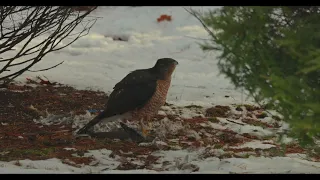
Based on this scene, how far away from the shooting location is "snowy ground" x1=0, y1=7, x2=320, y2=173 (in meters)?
5.75

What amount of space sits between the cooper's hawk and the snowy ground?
2.04ft

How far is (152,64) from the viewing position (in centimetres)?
1211

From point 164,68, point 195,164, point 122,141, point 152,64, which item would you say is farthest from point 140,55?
point 195,164

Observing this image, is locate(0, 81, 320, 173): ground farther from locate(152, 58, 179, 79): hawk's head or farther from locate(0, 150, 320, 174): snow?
locate(152, 58, 179, 79): hawk's head

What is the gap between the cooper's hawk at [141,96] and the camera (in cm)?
663

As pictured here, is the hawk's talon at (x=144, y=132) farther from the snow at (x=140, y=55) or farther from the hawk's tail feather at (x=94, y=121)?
the snow at (x=140, y=55)

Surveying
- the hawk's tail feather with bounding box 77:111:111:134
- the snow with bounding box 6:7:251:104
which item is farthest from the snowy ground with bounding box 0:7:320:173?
the hawk's tail feather with bounding box 77:111:111:134

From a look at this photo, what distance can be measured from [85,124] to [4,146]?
1.23m

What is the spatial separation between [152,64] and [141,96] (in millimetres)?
5520

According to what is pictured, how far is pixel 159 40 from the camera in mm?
13797

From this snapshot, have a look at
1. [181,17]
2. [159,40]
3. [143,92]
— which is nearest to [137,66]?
[159,40]

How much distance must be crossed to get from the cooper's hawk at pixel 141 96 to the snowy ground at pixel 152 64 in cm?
62

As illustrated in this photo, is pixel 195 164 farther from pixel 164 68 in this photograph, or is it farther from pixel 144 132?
pixel 164 68

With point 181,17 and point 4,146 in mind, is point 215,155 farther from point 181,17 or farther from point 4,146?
point 181,17
